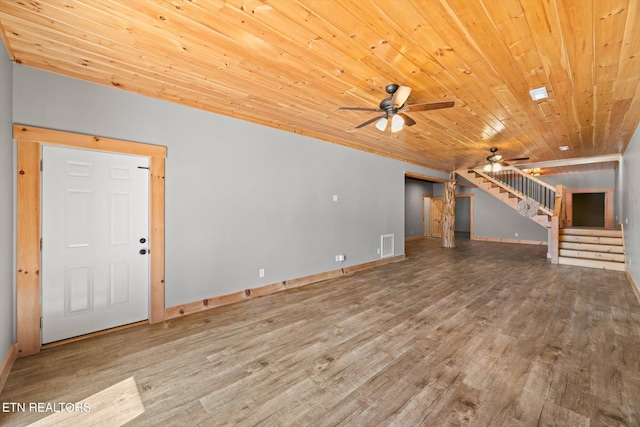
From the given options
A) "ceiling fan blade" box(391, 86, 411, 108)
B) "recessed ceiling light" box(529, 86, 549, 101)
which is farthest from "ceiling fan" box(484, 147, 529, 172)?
"ceiling fan blade" box(391, 86, 411, 108)

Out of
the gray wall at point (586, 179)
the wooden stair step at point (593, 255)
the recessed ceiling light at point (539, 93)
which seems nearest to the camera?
the recessed ceiling light at point (539, 93)

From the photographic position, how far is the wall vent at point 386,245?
21.2 ft

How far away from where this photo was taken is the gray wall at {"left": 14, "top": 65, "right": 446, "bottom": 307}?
9.24ft

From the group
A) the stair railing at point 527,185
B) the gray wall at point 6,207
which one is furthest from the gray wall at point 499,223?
the gray wall at point 6,207

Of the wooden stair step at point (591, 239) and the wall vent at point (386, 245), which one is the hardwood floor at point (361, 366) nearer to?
the wall vent at point (386, 245)

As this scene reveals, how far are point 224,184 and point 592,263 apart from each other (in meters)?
8.06

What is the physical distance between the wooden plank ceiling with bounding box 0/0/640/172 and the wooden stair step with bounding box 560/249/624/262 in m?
3.87

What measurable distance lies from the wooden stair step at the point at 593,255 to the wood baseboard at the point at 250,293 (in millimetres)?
5140

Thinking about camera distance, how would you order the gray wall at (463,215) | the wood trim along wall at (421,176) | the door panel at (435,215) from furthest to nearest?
the gray wall at (463,215) → the door panel at (435,215) → the wood trim along wall at (421,176)

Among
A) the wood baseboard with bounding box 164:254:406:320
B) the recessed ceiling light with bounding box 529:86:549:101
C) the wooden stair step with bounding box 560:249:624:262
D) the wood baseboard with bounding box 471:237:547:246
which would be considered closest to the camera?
the recessed ceiling light with bounding box 529:86:549:101

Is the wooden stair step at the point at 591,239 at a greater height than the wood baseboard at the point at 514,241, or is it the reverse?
the wooden stair step at the point at 591,239

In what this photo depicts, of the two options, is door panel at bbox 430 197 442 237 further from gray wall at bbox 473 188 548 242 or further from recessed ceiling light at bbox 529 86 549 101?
recessed ceiling light at bbox 529 86 549 101

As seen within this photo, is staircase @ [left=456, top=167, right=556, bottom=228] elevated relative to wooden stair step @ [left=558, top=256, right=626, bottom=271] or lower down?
elevated

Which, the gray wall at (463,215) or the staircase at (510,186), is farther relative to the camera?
the gray wall at (463,215)
